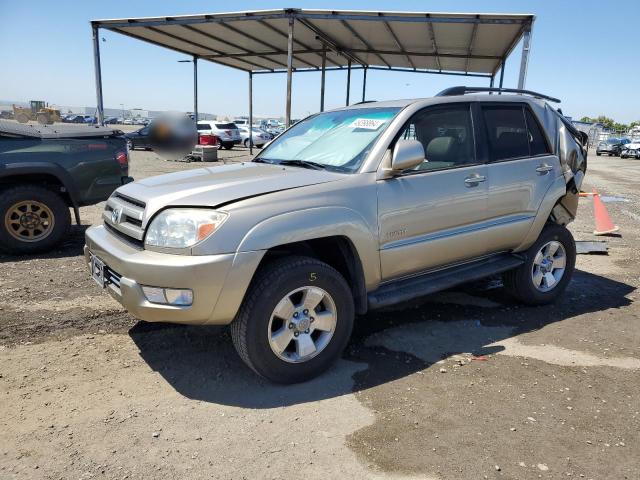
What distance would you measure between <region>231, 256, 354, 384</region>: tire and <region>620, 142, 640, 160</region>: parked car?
122 feet

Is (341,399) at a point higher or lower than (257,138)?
lower

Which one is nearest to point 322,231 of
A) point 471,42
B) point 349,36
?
point 471,42

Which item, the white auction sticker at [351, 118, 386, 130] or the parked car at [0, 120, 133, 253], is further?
the parked car at [0, 120, 133, 253]

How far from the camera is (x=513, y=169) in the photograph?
4070 millimetres

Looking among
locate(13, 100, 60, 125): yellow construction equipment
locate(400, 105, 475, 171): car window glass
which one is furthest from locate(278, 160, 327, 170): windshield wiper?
locate(13, 100, 60, 125): yellow construction equipment

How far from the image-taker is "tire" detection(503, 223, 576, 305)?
438 cm

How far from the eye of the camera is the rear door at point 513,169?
3.97 meters

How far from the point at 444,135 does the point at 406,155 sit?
842mm

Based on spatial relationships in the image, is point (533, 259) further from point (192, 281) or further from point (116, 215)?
point (116, 215)

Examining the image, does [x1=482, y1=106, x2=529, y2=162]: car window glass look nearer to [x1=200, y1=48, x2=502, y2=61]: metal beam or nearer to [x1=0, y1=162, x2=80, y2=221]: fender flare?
[x1=0, y1=162, x2=80, y2=221]: fender flare

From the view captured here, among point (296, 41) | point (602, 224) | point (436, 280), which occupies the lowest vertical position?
point (602, 224)

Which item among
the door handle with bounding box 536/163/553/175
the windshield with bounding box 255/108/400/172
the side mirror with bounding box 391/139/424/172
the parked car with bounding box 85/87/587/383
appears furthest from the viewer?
the door handle with bounding box 536/163/553/175

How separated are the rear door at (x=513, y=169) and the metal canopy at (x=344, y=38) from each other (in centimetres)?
557

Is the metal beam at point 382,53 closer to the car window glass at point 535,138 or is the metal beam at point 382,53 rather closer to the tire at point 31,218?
the car window glass at point 535,138
